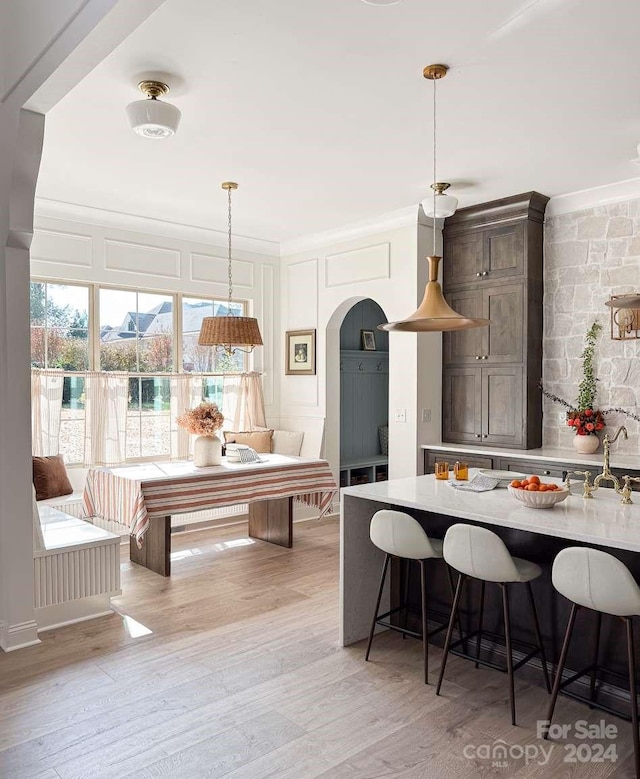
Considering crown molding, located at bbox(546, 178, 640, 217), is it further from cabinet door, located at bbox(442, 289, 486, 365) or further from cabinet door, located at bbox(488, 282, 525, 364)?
cabinet door, located at bbox(442, 289, 486, 365)

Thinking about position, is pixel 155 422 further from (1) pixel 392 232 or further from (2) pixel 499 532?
(2) pixel 499 532

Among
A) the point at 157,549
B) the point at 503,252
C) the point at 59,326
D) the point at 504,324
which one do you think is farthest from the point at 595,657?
the point at 59,326

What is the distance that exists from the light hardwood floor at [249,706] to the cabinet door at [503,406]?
2184 mm

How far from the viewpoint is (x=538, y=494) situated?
9.02 ft

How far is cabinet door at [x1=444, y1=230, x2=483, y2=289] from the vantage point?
5.42 m

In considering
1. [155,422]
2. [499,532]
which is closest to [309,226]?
[155,422]

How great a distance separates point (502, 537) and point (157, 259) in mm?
4100

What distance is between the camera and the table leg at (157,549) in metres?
4.46

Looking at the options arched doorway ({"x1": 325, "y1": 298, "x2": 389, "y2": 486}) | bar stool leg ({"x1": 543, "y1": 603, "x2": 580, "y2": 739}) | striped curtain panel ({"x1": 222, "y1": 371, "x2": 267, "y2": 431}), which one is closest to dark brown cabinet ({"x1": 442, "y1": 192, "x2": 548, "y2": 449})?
arched doorway ({"x1": 325, "y1": 298, "x2": 389, "y2": 486})

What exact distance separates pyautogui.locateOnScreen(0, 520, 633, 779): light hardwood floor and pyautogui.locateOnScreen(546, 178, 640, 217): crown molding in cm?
358

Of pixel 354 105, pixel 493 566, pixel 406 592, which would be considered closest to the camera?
pixel 493 566

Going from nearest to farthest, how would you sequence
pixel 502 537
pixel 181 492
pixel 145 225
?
pixel 502 537
pixel 181 492
pixel 145 225

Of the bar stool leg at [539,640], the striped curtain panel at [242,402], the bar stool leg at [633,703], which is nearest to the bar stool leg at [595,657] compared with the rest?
the bar stool leg at [539,640]

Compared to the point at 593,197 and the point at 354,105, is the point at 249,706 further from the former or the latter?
the point at 593,197
